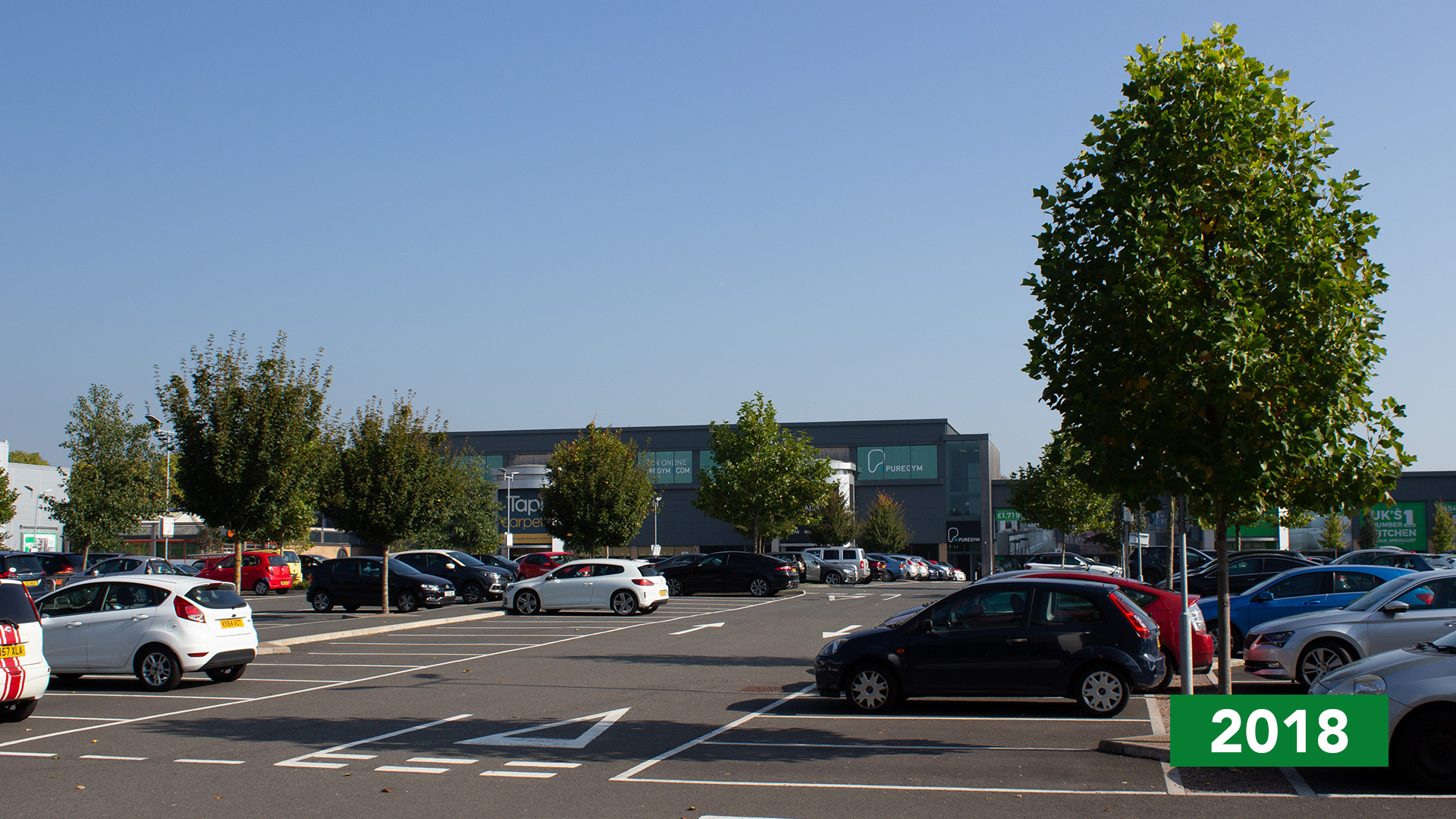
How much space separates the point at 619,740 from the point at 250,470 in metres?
15.7

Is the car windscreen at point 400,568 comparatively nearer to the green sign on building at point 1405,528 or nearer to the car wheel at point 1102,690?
the car wheel at point 1102,690

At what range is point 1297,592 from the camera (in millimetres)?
17078

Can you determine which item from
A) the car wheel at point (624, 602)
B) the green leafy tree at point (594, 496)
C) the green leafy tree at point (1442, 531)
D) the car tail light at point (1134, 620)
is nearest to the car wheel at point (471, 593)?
the car wheel at point (624, 602)

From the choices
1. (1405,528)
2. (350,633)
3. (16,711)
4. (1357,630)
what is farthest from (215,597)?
(1405,528)

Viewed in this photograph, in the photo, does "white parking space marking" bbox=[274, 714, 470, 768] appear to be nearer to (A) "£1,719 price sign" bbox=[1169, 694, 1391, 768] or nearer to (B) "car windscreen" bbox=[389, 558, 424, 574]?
(A) "£1,719 price sign" bbox=[1169, 694, 1391, 768]

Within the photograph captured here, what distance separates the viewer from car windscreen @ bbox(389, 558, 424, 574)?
3055 cm

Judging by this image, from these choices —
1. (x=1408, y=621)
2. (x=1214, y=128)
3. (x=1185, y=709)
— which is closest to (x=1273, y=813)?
(x=1185, y=709)

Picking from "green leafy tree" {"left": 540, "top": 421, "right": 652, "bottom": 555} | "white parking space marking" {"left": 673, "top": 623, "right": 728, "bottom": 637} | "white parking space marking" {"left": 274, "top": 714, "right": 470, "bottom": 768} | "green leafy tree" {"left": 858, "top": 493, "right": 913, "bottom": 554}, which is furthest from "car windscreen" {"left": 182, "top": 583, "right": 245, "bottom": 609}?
"green leafy tree" {"left": 858, "top": 493, "right": 913, "bottom": 554}

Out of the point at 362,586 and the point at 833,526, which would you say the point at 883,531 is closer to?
the point at 833,526

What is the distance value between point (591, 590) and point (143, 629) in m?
14.8

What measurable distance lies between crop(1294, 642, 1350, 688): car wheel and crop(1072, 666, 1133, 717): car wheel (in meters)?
2.85

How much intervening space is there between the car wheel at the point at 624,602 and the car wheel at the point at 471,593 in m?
6.24

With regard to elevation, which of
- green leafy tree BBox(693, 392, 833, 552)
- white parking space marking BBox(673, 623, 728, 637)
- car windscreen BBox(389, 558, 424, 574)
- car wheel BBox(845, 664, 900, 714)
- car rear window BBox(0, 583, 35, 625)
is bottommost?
white parking space marking BBox(673, 623, 728, 637)

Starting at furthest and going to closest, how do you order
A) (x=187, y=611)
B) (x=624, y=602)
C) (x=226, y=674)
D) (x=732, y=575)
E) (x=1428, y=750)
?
(x=732, y=575)
(x=624, y=602)
(x=226, y=674)
(x=187, y=611)
(x=1428, y=750)
